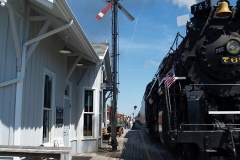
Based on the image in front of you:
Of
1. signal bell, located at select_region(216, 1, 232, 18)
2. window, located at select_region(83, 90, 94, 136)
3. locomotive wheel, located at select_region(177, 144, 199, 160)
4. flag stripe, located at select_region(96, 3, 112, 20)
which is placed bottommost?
locomotive wheel, located at select_region(177, 144, 199, 160)

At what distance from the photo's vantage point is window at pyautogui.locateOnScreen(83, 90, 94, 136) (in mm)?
11403

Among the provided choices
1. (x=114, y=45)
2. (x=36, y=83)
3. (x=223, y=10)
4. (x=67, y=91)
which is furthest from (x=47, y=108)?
(x=114, y=45)

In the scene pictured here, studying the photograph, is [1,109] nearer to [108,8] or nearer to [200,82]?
[200,82]

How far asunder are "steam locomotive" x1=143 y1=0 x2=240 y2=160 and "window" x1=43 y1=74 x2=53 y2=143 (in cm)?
291

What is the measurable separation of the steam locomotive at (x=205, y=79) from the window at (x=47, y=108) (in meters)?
2.91

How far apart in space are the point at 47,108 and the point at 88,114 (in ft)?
13.9

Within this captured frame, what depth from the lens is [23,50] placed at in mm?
5473

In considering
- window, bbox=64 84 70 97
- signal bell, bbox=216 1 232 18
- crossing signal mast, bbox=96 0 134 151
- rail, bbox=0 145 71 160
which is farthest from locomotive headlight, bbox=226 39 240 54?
crossing signal mast, bbox=96 0 134 151

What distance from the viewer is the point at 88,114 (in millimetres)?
11484

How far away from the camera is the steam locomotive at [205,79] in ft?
19.9

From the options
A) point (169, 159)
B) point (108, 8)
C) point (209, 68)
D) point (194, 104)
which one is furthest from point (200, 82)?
point (108, 8)

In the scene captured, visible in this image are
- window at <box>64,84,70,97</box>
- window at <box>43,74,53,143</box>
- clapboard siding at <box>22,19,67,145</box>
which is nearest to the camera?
clapboard siding at <box>22,19,67,145</box>

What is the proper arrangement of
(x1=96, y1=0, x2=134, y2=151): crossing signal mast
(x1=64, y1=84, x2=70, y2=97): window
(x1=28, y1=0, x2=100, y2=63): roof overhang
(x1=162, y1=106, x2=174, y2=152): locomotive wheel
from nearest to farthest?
(x1=28, y1=0, x2=100, y2=63): roof overhang
(x1=162, y1=106, x2=174, y2=152): locomotive wheel
(x1=64, y1=84, x2=70, y2=97): window
(x1=96, y1=0, x2=134, y2=151): crossing signal mast

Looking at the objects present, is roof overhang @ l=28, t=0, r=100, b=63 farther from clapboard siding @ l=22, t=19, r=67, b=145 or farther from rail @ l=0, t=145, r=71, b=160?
rail @ l=0, t=145, r=71, b=160
